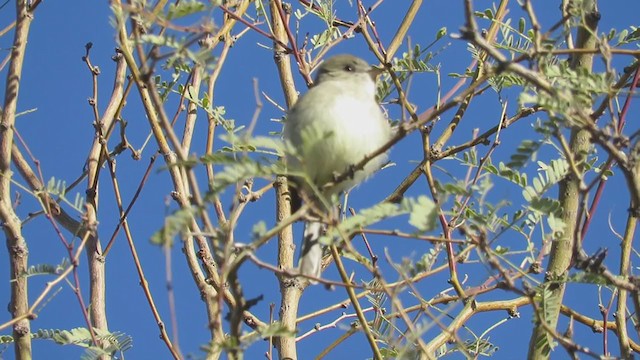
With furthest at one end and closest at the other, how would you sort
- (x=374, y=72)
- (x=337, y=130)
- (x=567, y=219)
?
(x=374, y=72), (x=337, y=130), (x=567, y=219)

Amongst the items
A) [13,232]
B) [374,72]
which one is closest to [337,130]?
[374,72]

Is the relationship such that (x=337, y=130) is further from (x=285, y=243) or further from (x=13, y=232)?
(x=13, y=232)

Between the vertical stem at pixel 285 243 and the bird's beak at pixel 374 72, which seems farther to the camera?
the bird's beak at pixel 374 72

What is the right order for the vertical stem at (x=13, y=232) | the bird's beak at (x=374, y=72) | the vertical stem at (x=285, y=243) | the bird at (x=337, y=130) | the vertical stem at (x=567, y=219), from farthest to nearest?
the bird's beak at (x=374, y=72) < the vertical stem at (x=285, y=243) < the bird at (x=337, y=130) < the vertical stem at (x=13, y=232) < the vertical stem at (x=567, y=219)

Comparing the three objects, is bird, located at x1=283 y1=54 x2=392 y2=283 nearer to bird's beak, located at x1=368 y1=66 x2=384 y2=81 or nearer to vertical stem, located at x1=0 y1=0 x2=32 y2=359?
bird's beak, located at x1=368 y1=66 x2=384 y2=81

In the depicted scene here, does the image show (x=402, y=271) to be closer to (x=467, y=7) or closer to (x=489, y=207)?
(x=489, y=207)

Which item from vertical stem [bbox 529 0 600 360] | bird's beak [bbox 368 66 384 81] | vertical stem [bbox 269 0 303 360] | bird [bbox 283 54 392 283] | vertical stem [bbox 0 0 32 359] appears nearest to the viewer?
vertical stem [bbox 529 0 600 360]

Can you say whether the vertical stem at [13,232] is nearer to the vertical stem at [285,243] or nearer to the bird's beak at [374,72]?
the vertical stem at [285,243]

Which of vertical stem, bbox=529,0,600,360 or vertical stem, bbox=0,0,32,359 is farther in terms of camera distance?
vertical stem, bbox=0,0,32,359

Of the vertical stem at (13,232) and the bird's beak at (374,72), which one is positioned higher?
the bird's beak at (374,72)

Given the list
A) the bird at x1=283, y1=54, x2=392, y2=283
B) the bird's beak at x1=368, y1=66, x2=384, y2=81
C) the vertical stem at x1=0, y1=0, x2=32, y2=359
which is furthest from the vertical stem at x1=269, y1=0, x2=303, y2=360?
the vertical stem at x1=0, y1=0, x2=32, y2=359

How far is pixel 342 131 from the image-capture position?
3752mm

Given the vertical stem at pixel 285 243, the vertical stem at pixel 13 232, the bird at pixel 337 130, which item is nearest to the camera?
the vertical stem at pixel 13 232

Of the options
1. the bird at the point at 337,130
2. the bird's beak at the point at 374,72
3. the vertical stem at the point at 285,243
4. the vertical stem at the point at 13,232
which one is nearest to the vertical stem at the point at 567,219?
the bird at the point at 337,130
